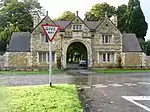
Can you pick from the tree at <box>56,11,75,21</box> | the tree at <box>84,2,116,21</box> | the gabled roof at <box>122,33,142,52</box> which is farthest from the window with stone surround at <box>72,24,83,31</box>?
the tree at <box>84,2,116,21</box>

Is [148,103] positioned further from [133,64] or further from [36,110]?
[133,64]

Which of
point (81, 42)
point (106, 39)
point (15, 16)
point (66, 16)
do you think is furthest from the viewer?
point (66, 16)

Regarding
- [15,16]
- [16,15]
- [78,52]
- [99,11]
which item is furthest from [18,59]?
[99,11]

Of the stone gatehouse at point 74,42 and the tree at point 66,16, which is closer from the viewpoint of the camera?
the stone gatehouse at point 74,42

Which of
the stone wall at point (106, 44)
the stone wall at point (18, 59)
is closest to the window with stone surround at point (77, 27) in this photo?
the stone wall at point (106, 44)

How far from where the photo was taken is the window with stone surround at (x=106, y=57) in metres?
54.1

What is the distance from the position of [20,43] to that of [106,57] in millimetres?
13853

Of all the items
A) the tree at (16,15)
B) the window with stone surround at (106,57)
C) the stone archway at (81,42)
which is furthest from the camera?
the tree at (16,15)

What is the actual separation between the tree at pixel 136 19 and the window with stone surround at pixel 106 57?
19.6m

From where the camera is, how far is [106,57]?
54281 mm

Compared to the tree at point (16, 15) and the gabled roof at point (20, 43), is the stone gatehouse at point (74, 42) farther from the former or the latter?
the tree at point (16, 15)

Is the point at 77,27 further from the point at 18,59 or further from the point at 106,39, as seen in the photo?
the point at 18,59

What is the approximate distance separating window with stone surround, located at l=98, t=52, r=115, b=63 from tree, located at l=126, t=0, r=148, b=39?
64.3 feet

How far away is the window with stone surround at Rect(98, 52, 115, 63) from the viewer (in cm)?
5412
